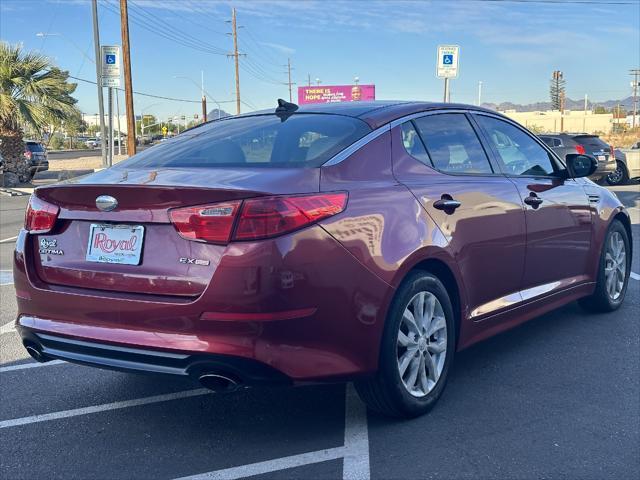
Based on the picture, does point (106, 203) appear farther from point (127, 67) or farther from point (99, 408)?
point (127, 67)

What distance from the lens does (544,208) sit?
479 cm

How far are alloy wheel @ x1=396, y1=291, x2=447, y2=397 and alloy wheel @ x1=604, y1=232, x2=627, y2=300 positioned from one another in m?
2.50

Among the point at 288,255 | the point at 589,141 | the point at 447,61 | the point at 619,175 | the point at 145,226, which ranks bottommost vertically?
the point at 619,175

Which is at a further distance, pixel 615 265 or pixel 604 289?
pixel 615 265

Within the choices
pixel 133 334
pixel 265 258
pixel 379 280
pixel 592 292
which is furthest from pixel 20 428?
pixel 592 292

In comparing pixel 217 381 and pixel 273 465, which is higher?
pixel 217 381

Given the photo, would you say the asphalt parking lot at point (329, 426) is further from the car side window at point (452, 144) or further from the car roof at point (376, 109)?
the car roof at point (376, 109)

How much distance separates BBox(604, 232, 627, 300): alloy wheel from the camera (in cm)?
579

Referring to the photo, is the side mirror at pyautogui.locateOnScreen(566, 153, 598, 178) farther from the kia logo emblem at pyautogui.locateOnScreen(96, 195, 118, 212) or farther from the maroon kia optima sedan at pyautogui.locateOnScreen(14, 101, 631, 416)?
the kia logo emblem at pyautogui.locateOnScreen(96, 195, 118, 212)

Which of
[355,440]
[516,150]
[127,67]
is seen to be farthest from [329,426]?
[127,67]

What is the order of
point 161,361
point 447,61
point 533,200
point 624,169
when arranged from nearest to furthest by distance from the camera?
point 161,361 < point 533,200 < point 447,61 < point 624,169

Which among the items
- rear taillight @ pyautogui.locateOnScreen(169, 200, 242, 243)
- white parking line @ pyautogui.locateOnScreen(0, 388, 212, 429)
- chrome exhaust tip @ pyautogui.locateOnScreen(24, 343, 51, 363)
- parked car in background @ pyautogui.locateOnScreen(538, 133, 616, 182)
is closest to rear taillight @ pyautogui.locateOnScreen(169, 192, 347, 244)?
rear taillight @ pyautogui.locateOnScreen(169, 200, 242, 243)

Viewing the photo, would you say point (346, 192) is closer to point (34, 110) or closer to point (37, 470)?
point (37, 470)

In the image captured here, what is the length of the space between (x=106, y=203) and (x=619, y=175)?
19928 mm
